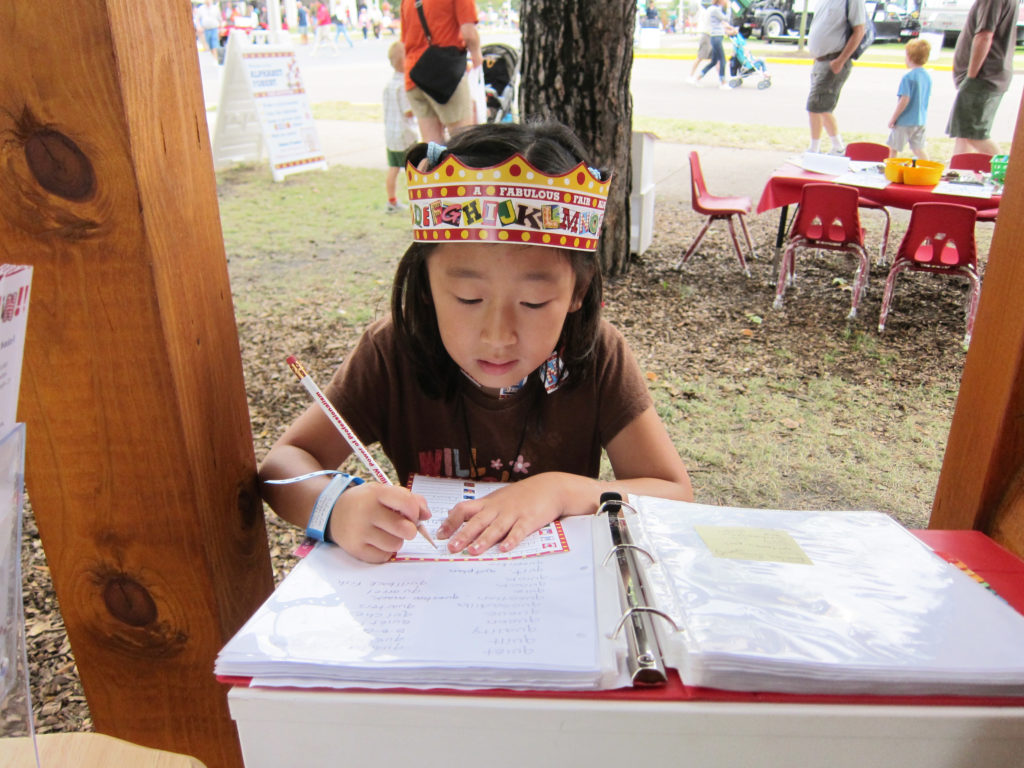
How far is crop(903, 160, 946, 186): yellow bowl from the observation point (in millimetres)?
5341

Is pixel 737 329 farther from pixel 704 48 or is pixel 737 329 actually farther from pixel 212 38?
pixel 212 38

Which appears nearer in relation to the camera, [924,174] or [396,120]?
[924,174]

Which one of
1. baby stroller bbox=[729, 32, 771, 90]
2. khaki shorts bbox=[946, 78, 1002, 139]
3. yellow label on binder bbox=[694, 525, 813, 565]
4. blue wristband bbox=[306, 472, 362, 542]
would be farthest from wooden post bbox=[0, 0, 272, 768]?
baby stroller bbox=[729, 32, 771, 90]

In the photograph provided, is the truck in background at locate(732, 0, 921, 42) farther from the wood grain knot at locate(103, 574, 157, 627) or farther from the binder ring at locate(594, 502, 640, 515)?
the wood grain knot at locate(103, 574, 157, 627)

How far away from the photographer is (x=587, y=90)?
5.14 m

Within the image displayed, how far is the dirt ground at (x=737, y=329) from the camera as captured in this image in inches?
183

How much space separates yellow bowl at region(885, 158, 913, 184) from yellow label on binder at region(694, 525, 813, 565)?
5.30 meters

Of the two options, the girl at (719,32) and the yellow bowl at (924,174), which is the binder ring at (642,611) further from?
the girl at (719,32)

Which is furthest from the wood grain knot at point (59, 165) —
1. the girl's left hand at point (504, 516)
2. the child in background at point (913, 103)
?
the child in background at point (913, 103)

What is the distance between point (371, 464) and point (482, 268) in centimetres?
43

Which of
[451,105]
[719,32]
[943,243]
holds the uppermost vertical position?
[719,32]

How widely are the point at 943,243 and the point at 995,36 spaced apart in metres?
3.40

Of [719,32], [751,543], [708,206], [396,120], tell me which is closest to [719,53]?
[719,32]

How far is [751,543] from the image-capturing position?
108cm
